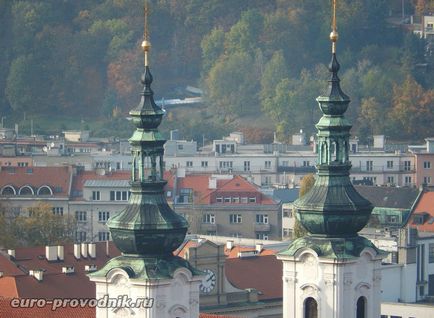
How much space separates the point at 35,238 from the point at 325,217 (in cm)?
4967

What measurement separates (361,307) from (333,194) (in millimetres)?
2428

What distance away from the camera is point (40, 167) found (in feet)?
478

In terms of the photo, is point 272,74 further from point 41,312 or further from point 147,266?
point 147,266

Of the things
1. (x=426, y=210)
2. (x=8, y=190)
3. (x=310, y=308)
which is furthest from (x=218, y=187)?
(x=310, y=308)

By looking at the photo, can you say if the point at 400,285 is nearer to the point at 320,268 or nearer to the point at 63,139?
the point at 320,268

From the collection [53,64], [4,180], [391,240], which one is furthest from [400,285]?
[53,64]

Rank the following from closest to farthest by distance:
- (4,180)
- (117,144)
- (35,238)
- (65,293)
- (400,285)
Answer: (65,293) → (400,285) → (35,238) → (4,180) → (117,144)

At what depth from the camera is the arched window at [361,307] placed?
7569cm

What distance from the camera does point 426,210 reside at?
134000mm

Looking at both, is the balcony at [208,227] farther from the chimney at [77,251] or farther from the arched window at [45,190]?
the chimney at [77,251]

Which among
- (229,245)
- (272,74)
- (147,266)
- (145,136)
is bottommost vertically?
(229,245)

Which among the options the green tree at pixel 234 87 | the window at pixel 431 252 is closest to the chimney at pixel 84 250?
the window at pixel 431 252

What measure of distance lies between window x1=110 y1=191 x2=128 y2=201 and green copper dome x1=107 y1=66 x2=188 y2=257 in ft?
215

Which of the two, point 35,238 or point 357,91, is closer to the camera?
point 35,238
